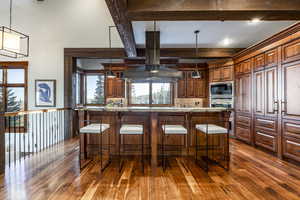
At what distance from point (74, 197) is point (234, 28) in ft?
14.3

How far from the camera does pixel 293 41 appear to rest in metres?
2.99

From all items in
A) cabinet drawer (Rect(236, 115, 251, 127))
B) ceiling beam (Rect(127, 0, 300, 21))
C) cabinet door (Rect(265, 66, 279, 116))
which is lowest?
cabinet drawer (Rect(236, 115, 251, 127))

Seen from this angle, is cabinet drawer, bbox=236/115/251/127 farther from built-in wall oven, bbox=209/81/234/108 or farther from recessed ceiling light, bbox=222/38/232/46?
recessed ceiling light, bbox=222/38/232/46

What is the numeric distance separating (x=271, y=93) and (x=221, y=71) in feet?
6.94

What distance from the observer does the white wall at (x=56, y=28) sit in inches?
194

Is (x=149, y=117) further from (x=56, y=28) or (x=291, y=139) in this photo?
(x=56, y=28)

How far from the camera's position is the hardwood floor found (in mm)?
2043

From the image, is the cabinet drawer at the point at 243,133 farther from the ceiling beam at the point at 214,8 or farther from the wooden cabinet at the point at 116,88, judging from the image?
the wooden cabinet at the point at 116,88

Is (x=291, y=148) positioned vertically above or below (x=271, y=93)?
below

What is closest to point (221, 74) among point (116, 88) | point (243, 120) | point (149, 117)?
point (243, 120)

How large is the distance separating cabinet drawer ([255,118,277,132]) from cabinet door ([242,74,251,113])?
41 centimetres

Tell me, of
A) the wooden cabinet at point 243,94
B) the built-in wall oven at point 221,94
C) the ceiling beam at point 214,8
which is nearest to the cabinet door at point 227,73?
the built-in wall oven at point 221,94

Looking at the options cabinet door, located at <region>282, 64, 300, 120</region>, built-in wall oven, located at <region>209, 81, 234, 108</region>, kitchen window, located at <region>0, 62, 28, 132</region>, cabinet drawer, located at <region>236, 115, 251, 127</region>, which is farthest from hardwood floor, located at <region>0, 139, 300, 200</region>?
kitchen window, located at <region>0, 62, 28, 132</region>

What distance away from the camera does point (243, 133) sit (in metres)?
4.45
